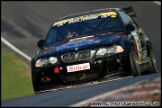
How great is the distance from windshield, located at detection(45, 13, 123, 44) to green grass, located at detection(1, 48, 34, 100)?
5.08 m

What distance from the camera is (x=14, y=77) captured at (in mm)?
18156

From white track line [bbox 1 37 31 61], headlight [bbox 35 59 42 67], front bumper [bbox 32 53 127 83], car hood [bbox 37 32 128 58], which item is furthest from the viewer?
white track line [bbox 1 37 31 61]

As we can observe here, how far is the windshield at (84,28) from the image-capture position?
1122 cm

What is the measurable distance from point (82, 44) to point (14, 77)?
833 centimetres

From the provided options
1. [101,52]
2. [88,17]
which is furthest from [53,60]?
[88,17]

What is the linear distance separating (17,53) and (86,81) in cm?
1040

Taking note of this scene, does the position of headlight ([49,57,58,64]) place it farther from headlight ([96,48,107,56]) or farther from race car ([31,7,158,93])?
headlight ([96,48,107,56])

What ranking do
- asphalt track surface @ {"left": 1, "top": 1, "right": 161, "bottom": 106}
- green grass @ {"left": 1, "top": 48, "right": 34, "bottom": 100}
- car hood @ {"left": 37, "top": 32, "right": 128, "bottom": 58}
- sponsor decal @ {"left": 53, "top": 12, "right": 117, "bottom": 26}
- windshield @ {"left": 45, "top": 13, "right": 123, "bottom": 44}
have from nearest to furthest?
car hood @ {"left": 37, "top": 32, "right": 128, "bottom": 58} → windshield @ {"left": 45, "top": 13, "right": 123, "bottom": 44} → sponsor decal @ {"left": 53, "top": 12, "right": 117, "bottom": 26} → green grass @ {"left": 1, "top": 48, "right": 34, "bottom": 100} → asphalt track surface @ {"left": 1, "top": 1, "right": 161, "bottom": 106}

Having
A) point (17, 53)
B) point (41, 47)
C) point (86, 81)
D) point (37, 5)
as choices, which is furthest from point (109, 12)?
point (37, 5)

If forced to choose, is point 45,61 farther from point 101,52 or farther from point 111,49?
Result: point 111,49

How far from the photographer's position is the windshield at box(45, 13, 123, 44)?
11219mm

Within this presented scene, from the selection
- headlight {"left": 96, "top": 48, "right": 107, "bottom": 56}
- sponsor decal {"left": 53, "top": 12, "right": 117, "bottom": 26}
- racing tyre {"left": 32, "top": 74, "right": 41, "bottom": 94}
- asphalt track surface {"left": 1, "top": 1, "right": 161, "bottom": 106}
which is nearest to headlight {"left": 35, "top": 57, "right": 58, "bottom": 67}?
racing tyre {"left": 32, "top": 74, "right": 41, "bottom": 94}

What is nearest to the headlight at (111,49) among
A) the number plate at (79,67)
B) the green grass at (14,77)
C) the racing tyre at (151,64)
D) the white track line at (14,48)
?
the number plate at (79,67)

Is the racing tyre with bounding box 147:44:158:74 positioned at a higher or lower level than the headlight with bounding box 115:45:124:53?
lower
